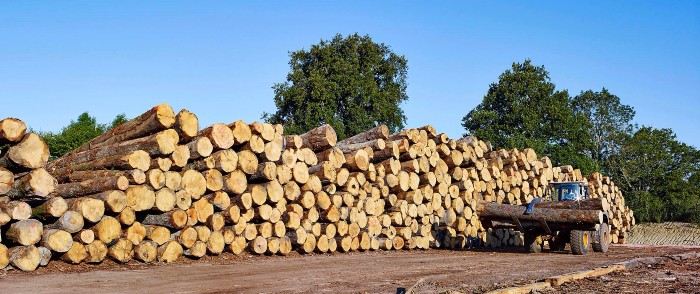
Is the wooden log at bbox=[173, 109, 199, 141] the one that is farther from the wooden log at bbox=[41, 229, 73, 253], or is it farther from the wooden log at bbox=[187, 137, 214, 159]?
the wooden log at bbox=[41, 229, 73, 253]

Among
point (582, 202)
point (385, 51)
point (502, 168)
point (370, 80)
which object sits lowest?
point (582, 202)

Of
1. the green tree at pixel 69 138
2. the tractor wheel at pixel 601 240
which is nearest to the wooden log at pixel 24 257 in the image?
the tractor wheel at pixel 601 240

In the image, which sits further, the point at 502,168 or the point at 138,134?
the point at 502,168

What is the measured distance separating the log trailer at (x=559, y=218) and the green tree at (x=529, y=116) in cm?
2600

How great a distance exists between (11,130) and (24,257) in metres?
1.70

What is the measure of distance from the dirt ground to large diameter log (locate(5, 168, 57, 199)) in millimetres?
6783

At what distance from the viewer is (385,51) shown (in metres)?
46.5

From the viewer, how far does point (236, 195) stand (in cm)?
1259

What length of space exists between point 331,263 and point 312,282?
10.8 feet

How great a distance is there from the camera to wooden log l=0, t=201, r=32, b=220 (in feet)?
30.2

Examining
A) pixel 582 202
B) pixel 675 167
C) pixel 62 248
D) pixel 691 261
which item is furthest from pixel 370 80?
pixel 62 248

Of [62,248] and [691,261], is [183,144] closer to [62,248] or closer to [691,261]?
[62,248]

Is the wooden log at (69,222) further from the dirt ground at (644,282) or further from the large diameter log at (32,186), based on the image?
the dirt ground at (644,282)

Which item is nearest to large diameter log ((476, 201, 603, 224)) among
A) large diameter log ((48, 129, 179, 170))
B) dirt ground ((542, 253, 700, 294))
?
dirt ground ((542, 253, 700, 294))
